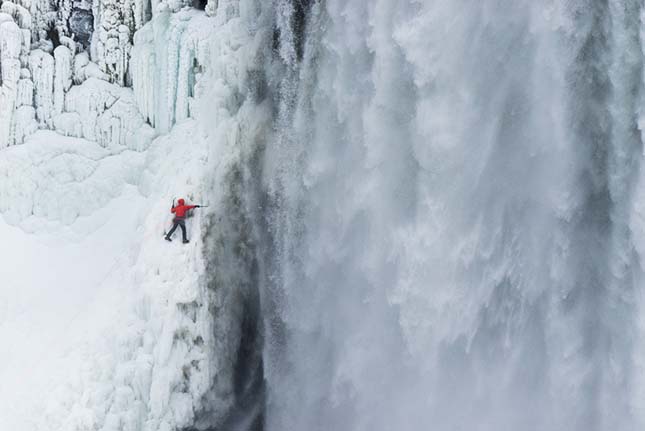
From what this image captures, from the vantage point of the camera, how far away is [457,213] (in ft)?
34.0

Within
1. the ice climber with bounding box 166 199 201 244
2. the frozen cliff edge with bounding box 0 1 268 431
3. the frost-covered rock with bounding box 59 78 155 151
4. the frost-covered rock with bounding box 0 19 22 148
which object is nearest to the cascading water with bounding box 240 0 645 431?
the frozen cliff edge with bounding box 0 1 268 431

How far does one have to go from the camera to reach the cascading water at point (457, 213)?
948 cm

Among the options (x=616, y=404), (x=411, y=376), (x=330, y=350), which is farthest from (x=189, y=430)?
(x=616, y=404)

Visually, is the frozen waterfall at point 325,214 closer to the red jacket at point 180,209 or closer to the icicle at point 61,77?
the icicle at point 61,77

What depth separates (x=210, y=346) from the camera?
11742 mm

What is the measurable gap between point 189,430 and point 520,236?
5590mm

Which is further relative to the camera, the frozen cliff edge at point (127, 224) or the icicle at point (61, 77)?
the icicle at point (61, 77)

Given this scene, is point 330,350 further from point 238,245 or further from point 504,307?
point 504,307

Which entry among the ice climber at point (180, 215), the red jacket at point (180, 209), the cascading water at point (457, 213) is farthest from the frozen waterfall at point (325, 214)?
the red jacket at point (180, 209)

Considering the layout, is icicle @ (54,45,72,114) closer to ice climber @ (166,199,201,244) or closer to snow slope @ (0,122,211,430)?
snow slope @ (0,122,211,430)

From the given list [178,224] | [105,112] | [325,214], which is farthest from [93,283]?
[325,214]

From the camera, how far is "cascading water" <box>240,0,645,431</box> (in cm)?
948

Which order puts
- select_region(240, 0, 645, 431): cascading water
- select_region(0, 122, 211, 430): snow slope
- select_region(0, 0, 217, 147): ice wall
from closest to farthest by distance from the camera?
select_region(240, 0, 645, 431): cascading water → select_region(0, 122, 211, 430): snow slope → select_region(0, 0, 217, 147): ice wall

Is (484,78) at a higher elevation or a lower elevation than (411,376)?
higher
